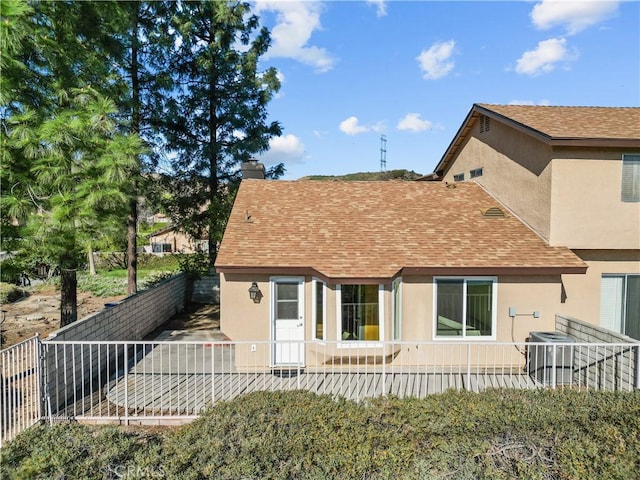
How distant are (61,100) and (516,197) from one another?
11429mm

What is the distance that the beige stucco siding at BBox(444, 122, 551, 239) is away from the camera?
1016cm

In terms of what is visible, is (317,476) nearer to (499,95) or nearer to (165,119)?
(499,95)

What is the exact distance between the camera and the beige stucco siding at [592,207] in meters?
9.80

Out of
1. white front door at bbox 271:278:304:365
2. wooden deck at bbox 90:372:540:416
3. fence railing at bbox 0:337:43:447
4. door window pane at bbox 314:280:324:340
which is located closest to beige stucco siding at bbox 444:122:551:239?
wooden deck at bbox 90:372:540:416

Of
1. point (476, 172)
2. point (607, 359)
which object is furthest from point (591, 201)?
point (476, 172)

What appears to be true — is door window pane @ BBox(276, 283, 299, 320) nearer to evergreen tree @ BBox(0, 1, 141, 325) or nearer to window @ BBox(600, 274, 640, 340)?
evergreen tree @ BBox(0, 1, 141, 325)

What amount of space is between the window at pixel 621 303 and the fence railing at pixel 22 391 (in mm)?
12328

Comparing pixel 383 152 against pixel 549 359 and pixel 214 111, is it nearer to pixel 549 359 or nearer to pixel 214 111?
pixel 214 111

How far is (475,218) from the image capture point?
11320 millimetres

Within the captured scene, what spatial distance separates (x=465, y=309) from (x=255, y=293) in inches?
194

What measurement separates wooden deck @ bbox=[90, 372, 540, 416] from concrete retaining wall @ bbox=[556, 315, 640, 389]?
3.44 feet

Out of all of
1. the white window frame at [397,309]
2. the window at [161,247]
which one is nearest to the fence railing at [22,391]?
the white window frame at [397,309]

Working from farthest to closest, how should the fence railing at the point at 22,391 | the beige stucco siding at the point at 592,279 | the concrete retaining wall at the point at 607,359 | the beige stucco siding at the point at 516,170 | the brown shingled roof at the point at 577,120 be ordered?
the beige stucco siding at the point at 516,170 < the beige stucco siding at the point at 592,279 < the brown shingled roof at the point at 577,120 < the concrete retaining wall at the point at 607,359 < the fence railing at the point at 22,391

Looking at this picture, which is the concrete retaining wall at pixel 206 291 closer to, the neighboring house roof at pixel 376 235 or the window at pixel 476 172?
the neighboring house roof at pixel 376 235
